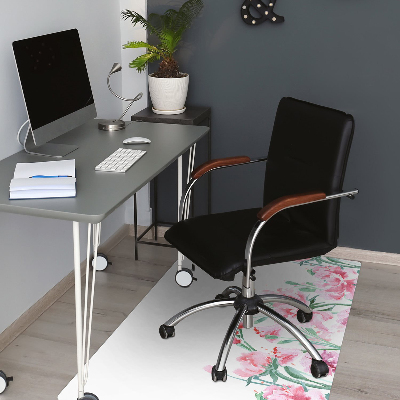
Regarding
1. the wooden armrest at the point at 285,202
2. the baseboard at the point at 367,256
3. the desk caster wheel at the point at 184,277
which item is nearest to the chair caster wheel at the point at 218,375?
the wooden armrest at the point at 285,202

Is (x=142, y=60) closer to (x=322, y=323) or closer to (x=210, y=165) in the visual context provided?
(x=210, y=165)

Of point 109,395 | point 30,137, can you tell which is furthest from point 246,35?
point 109,395

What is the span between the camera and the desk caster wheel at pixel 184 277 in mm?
3312

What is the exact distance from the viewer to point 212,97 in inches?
146

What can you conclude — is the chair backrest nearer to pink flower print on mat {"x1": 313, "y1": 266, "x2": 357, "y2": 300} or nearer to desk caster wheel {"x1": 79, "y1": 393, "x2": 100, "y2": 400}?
pink flower print on mat {"x1": 313, "y1": 266, "x2": 357, "y2": 300}

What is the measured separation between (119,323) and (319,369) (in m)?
0.99

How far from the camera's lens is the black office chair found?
2475 mm

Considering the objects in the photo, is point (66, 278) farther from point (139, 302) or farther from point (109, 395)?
point (109, 395)

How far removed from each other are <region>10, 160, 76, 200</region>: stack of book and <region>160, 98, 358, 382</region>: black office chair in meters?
0.58

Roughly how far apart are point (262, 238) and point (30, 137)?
3.82 feet

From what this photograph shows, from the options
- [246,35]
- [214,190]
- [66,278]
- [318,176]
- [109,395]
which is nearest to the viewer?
[109,395]

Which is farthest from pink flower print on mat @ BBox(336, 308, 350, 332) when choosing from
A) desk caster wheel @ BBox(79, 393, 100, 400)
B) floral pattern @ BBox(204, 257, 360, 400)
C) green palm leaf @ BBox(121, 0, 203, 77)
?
green palm leaf @ BBox(121, 0, 203, 77)

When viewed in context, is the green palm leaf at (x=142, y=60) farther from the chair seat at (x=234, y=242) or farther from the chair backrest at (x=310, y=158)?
the chair seat at (x=234, y=242)

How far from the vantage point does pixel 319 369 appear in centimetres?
259
